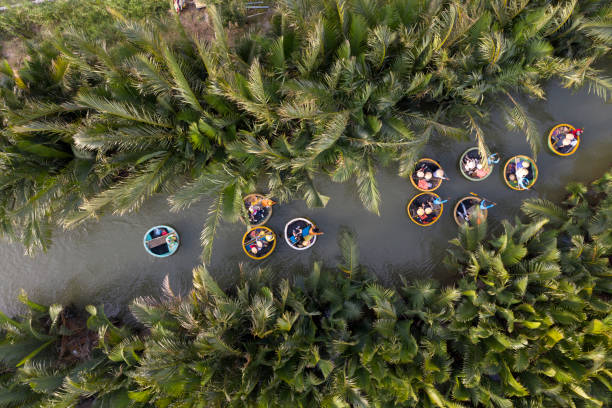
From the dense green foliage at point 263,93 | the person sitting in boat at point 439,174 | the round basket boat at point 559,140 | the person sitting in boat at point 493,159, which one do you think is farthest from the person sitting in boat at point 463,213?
the round basket boat at point 559,140

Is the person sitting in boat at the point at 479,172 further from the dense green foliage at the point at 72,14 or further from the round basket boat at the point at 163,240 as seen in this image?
the dense green foliage at the point at 72,14

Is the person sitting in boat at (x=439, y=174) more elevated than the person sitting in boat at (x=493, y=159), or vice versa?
the person sitting in boat at (x=493, y=159)

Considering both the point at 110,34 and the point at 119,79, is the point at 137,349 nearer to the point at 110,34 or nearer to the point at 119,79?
the point at 119,79

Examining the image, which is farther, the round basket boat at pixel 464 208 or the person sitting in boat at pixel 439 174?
the round basket boat at pixel 464 208

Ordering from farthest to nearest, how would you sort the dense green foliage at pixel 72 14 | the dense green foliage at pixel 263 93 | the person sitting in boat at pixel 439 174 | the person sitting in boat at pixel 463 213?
the dense green foliage at pixel 72 14 < the person sitting in boat at pixel 463 213 < the person sitting in boat at pixel 439 174 < the dense green foliage at pixel 263 93

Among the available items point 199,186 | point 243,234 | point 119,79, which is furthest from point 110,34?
point 243,234

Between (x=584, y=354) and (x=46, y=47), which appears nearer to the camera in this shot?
(x=584, y=354)

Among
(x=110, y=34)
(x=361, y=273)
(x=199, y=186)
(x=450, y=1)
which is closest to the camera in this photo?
(x=199, y=186)

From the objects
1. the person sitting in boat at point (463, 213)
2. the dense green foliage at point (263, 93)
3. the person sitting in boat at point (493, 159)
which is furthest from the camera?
the person sitting in boat at point (463, 213)
